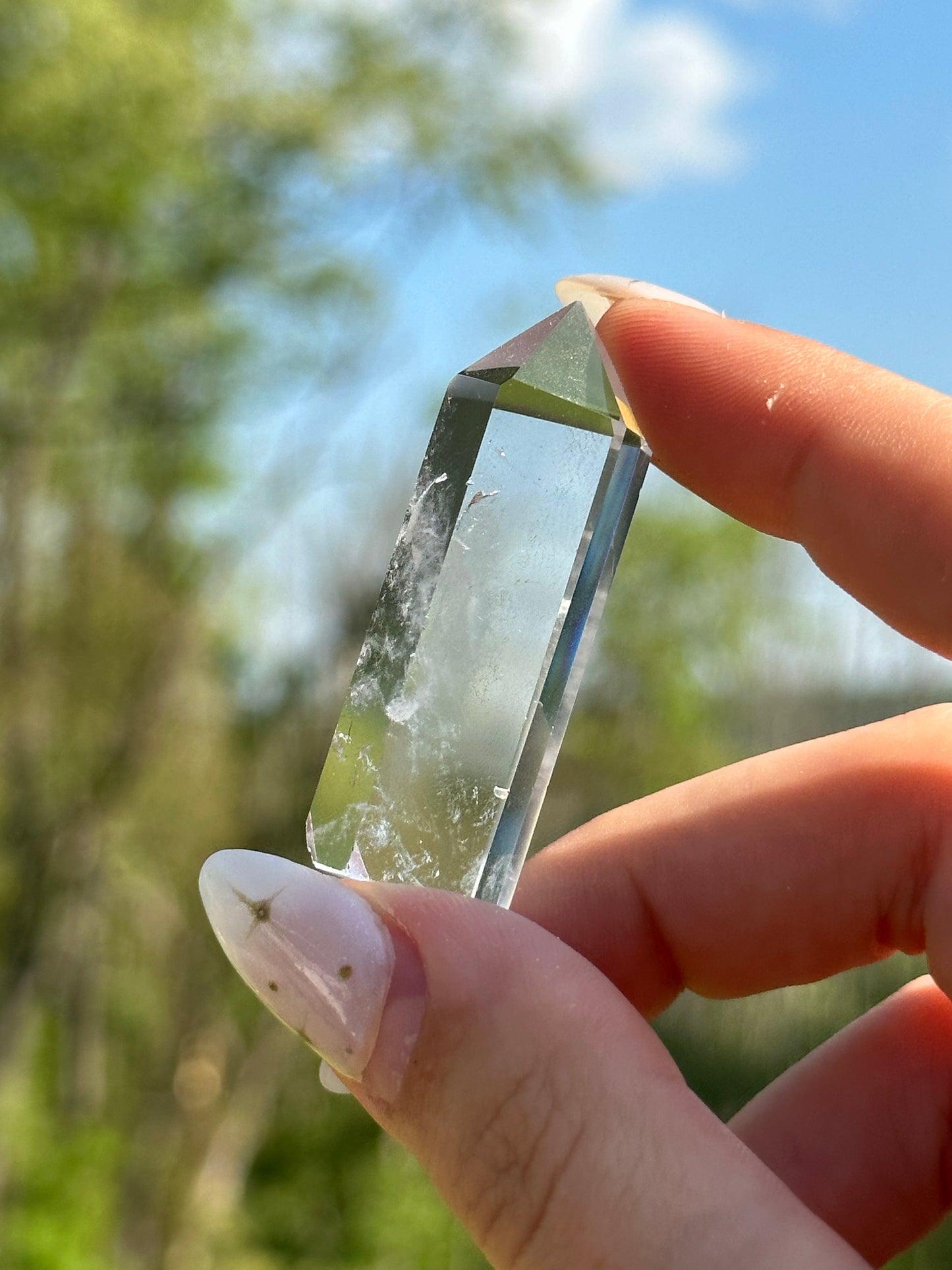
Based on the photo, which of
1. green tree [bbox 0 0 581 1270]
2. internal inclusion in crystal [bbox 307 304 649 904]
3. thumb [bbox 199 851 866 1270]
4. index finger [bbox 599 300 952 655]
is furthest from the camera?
green tree [bbox 0 0 581 1270]

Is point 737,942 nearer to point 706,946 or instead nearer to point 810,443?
point 706,946

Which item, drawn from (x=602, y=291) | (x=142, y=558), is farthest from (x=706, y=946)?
(x=142, y=558)

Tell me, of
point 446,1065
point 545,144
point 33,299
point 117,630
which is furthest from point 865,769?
point 117,630

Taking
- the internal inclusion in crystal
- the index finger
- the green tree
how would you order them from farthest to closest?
the green tree, the index finger, the internal inclusion in crystal

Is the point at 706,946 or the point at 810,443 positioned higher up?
the point at 810,443

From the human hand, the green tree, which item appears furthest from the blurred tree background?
the human hand

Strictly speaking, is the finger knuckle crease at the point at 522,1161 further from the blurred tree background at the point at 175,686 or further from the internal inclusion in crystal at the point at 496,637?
the blurred tree background at the point at 175,686

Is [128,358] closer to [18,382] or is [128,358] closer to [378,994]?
[18,382]

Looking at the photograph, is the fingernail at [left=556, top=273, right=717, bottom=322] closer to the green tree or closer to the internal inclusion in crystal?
the internal inclusion in crystal
